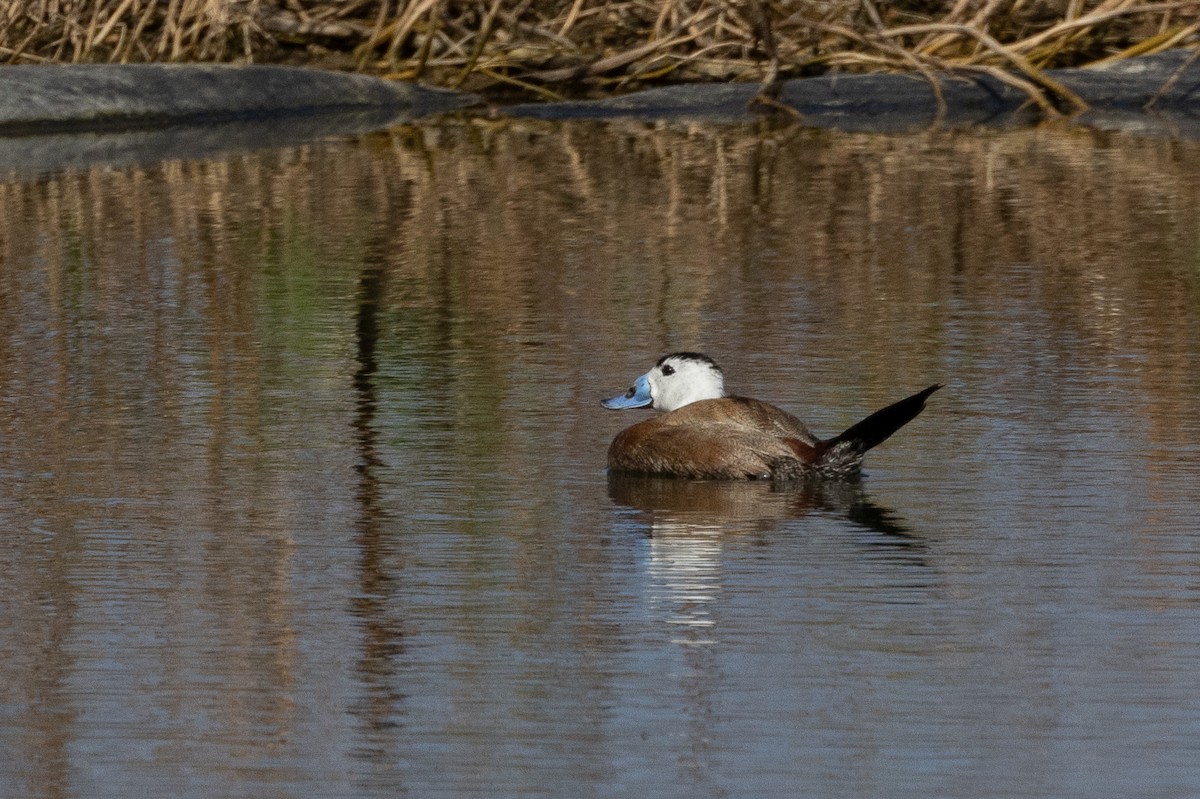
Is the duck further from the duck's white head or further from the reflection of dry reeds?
the reflection of dry reeds

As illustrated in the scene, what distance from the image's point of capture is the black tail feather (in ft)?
19.6

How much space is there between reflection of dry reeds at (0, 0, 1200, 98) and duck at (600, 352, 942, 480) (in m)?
12.5

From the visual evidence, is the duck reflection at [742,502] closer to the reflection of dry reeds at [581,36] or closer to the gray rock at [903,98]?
the reflection of dry reeds at [581,36]

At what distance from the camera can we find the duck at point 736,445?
20.0 feet

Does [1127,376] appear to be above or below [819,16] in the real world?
below

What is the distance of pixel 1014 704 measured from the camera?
4121mm

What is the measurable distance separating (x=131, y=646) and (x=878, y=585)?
1.47 meters

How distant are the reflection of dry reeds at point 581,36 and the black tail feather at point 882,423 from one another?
12.8m

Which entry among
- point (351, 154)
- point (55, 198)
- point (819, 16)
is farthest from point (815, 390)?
point (819, 16)

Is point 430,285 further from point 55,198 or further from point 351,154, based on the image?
point 351,154

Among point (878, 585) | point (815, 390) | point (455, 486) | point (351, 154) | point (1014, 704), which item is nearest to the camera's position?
→ point (1014, 704)

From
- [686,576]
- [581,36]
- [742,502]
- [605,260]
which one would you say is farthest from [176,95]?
[686,576]

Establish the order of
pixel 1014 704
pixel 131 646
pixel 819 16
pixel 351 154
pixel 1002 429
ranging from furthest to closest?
1. pixel 819 16
2. pixel 351 154
3. pixel 1002 429
4. pixel 131 646
5. pixel 1014 704

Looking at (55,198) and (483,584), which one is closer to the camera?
(483,584)
